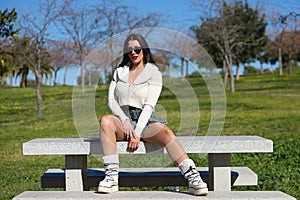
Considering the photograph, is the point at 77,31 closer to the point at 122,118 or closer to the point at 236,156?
the point at 236,156

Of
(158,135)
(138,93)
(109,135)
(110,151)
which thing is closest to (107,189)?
(110,151)

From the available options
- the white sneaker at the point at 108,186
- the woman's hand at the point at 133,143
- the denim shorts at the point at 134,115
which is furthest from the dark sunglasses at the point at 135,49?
the white sneaker at the point at 108,186

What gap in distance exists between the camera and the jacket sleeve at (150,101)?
3953 mm

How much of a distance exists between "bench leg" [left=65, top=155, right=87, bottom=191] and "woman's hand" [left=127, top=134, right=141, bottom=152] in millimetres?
594

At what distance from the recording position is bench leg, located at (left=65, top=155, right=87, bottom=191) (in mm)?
4312

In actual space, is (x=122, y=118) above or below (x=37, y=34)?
below

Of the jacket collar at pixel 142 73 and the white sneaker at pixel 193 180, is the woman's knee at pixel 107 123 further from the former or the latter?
the white sneaker at pixel 193 180

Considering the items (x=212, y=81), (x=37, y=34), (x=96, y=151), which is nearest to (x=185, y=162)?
(x=96, y=151)

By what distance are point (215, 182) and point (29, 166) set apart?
4.07 meters

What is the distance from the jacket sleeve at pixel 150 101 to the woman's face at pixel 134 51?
205 millimetres

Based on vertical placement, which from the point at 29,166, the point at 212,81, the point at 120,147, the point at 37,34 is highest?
the point at 37,34

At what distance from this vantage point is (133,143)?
3.92 m

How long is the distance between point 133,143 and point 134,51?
759mm

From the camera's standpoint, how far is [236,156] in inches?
324
